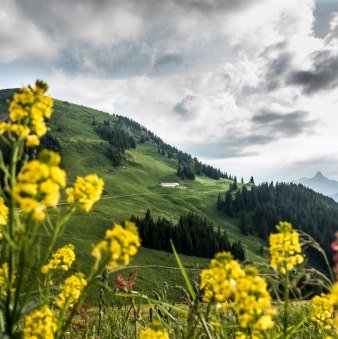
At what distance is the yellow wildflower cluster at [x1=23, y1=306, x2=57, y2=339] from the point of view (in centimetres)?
320

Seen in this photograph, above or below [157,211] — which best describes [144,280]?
below

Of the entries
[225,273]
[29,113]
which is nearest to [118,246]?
[225,273]

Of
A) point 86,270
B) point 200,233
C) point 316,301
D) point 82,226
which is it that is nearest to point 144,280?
point 86,270

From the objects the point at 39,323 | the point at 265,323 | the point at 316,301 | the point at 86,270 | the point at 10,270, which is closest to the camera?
the point at 265,323

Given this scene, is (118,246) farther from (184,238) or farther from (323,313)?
(184,238)

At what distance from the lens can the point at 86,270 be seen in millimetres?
91812

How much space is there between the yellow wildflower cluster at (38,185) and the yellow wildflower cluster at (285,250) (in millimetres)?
1822

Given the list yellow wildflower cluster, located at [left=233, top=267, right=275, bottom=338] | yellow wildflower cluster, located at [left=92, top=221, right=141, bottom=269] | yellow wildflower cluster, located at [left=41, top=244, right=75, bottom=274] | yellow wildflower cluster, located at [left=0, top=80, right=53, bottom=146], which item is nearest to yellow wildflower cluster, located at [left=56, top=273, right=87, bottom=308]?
yellow wildflower cluster, located at [left=41, top=244, right=75, bottom=274]

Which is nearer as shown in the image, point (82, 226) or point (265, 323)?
point (265, 323)

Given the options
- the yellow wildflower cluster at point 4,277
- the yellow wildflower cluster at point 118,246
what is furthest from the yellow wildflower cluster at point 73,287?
the yellow wildflower cluster at point 118,246

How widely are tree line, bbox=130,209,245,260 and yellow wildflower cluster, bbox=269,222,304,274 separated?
132 meters

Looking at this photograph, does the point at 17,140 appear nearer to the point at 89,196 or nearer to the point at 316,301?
the point at 89,196

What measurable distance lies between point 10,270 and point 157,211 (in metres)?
192

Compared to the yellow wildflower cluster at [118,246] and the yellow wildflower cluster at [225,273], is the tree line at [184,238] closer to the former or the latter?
the yellow wildflower cluster at [225,273]
